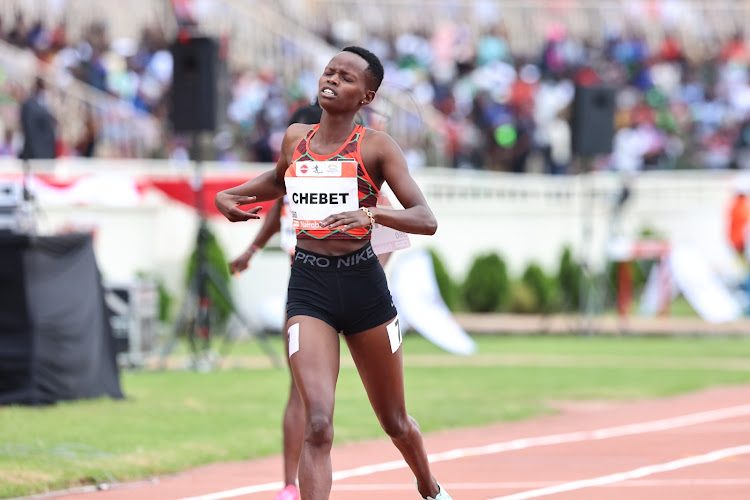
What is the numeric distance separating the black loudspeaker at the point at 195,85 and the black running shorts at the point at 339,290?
10530mm

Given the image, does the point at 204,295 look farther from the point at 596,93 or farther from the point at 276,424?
the point at 596,93

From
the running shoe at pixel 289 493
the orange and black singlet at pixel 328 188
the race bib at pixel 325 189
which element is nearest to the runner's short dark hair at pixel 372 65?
the orange and black singlet at pixel 328 188

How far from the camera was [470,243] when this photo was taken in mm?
25359

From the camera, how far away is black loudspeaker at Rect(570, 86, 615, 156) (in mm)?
21875

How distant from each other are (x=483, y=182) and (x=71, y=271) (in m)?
14.2

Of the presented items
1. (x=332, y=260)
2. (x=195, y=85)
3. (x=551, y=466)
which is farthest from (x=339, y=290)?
(x=195, y=85)

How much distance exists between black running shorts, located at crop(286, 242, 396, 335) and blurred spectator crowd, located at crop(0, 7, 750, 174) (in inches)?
A: 666

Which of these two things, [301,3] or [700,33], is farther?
[700,33]

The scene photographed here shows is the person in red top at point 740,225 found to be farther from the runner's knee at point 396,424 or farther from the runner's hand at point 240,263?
the runner's knee at point 396,424

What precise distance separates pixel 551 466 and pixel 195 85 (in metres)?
8.81

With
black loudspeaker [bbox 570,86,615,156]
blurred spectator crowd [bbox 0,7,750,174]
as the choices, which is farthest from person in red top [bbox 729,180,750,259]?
blurred spectator crowd [bbox 0,7,750,174]

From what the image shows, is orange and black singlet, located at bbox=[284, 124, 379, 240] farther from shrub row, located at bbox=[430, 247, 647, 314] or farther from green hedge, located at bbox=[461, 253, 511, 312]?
green hedge, located at bbox=[461, 253, 511, 312]

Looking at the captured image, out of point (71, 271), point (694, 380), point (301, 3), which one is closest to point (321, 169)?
point (71, 271)

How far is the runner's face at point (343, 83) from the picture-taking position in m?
6.49
